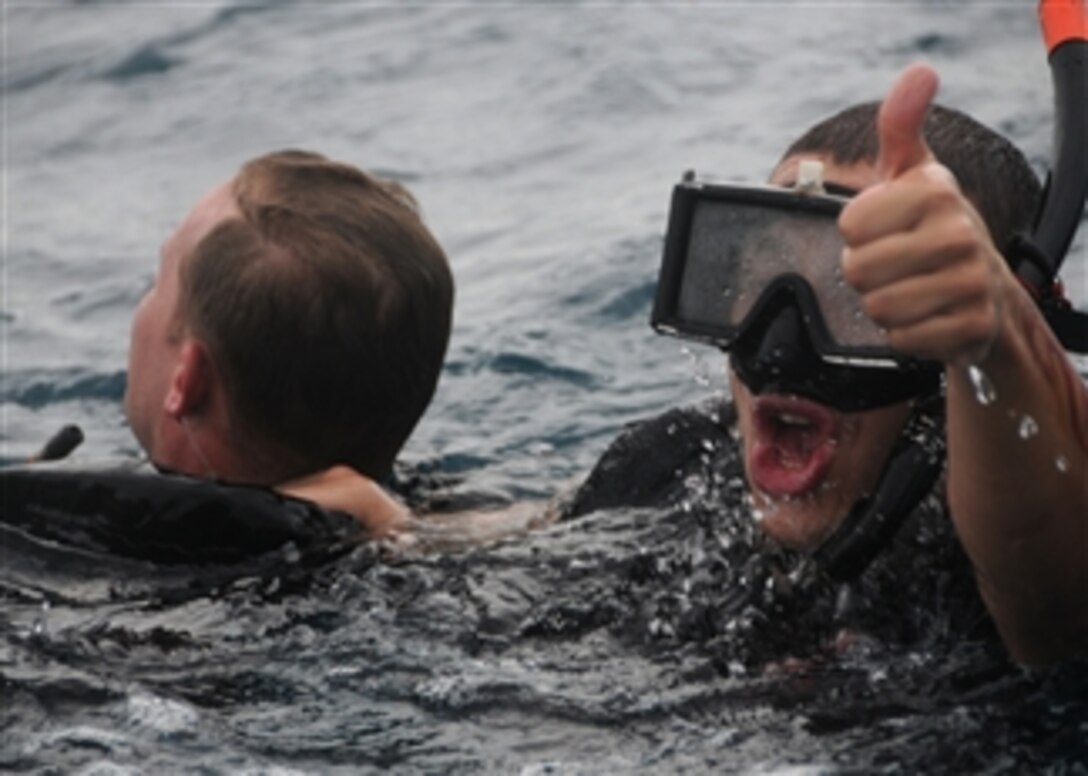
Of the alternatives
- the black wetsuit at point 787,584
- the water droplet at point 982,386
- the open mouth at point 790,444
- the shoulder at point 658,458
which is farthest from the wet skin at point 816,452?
the shoulder at point 658,458

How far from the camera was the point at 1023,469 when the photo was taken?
315 centimetres

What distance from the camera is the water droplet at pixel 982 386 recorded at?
3.06 metres

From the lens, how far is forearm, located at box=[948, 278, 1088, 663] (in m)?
3.08

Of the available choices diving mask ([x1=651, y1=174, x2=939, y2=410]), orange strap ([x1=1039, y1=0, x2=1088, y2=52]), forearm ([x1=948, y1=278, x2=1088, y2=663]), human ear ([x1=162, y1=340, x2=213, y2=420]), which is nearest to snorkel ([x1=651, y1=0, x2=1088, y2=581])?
diving mask ([x1=651, y1=174, x2=939, y2=410])

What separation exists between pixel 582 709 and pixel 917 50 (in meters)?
6.07

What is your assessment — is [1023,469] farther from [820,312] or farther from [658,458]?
[658,458]

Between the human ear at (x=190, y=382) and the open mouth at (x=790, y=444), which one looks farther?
the human ear at (x=190, y=382)

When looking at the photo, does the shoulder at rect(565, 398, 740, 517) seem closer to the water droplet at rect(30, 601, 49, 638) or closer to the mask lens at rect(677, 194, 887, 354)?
the mask lens at rect(677, 194, 887, 354)

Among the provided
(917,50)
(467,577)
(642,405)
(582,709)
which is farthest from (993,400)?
(917,50)

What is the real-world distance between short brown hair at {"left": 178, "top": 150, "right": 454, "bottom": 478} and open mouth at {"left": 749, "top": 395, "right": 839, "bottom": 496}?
112cm

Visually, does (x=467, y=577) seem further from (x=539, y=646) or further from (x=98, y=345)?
(x=98, y=345)

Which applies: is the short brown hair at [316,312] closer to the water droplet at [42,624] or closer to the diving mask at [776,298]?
the water droplet at [42,624]

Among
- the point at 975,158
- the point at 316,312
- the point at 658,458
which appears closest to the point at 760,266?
the point at 975,158

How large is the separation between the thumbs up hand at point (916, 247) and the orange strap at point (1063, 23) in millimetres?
1091
